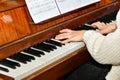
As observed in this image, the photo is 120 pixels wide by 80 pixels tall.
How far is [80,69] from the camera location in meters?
2.28

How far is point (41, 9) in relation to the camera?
197cm

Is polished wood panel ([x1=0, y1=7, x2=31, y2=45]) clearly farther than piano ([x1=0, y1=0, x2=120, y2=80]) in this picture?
Yes

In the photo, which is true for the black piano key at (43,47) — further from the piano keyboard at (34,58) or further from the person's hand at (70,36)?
the person's hand at (70,36)

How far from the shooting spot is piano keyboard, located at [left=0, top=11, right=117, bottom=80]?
1.54 m

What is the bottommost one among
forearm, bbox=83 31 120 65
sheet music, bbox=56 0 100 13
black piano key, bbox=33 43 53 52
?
forearm, bbox=83 31 120 65

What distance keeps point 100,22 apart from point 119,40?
2.63 ft

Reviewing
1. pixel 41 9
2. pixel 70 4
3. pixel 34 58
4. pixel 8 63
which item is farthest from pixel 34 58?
pixel 70 4

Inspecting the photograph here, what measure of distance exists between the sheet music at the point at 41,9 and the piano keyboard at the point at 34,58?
0.19 metres

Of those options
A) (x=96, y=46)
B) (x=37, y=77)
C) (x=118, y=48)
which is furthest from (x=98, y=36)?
(x=37, y=77)

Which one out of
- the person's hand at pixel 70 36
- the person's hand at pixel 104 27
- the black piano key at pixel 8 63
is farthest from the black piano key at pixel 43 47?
the person's hand at pixel 104 27

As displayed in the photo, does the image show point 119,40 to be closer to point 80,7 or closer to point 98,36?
point 98,36

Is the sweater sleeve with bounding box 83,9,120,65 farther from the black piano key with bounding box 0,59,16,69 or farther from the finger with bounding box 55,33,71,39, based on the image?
the black piano key with bounding box 0,59,16,69

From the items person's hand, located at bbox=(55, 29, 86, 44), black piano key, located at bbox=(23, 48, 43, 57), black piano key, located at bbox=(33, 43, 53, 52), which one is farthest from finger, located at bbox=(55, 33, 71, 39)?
black piano key, located at bbox=(23, 48, 43, 57)

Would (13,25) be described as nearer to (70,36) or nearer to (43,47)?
(43,47)
